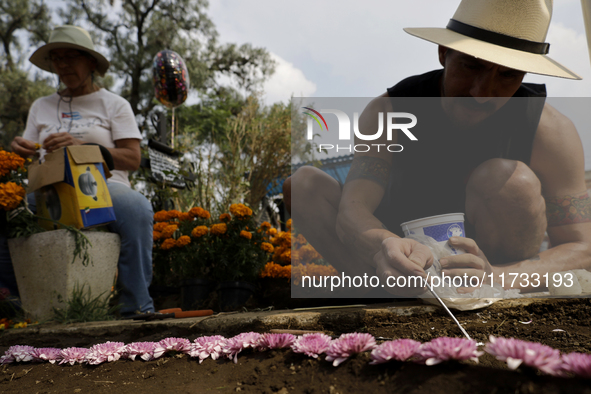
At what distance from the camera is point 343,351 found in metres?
0.88

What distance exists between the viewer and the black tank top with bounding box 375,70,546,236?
1.72m

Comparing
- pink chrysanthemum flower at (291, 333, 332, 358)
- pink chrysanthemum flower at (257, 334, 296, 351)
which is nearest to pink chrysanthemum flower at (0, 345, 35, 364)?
pink chrysanthemum flower at (257, 334, 296, 351)

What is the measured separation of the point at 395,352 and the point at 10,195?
211 centimetres

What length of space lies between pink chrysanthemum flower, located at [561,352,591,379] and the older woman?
2.07 metres

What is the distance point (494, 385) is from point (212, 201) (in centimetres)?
404

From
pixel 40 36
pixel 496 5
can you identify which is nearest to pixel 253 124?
pixel 496 5

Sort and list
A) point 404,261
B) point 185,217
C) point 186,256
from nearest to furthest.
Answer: point 404,261, point 186,256, point 185,217

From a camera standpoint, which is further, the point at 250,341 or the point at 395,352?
the point at 250,341

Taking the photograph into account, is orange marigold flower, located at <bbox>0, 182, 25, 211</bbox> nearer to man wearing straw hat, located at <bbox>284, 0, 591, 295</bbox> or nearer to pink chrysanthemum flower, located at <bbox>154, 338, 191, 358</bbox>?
pink chrysanthemum flower, located at <bbox>154, 338, 191, 358</bbox>

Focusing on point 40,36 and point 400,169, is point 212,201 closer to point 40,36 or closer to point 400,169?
point 400,169

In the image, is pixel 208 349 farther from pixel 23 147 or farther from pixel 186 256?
pixel 23 147

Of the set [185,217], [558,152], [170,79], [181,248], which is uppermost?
[170,79]

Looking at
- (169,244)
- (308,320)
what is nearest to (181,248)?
(169,244)

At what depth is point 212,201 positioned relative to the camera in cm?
446
